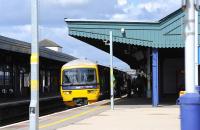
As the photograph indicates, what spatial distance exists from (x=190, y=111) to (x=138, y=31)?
19.5m

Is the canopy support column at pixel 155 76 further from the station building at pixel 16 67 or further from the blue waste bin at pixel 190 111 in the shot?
the blue waste bin at pixel 190 111

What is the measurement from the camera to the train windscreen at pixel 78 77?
3462 centimetres

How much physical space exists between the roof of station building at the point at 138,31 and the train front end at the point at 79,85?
6084 millimetres

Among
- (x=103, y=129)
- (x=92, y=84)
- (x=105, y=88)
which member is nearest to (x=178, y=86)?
(x=105, y=88)

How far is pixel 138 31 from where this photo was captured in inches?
1126

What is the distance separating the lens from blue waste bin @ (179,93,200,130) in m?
9.23

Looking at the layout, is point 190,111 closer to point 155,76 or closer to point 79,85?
point 155,76

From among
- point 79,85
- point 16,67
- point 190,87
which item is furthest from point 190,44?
point 16,67

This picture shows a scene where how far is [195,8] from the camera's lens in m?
9.66

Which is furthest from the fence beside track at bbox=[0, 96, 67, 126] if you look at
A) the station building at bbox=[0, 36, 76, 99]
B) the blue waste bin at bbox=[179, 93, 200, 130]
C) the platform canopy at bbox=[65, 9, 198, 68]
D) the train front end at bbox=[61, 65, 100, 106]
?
the blue waste bin at bbox=[179, 93, 200, 130]

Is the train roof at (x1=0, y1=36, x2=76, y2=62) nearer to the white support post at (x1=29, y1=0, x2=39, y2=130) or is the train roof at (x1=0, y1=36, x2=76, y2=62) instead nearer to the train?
the train

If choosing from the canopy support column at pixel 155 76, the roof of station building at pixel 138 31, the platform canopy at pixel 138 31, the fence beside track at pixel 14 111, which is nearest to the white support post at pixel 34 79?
the fence beside track at pixel 14 111

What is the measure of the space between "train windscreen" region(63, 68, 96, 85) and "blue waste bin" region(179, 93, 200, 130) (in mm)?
25310

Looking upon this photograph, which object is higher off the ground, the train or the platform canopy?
the platform canopy
